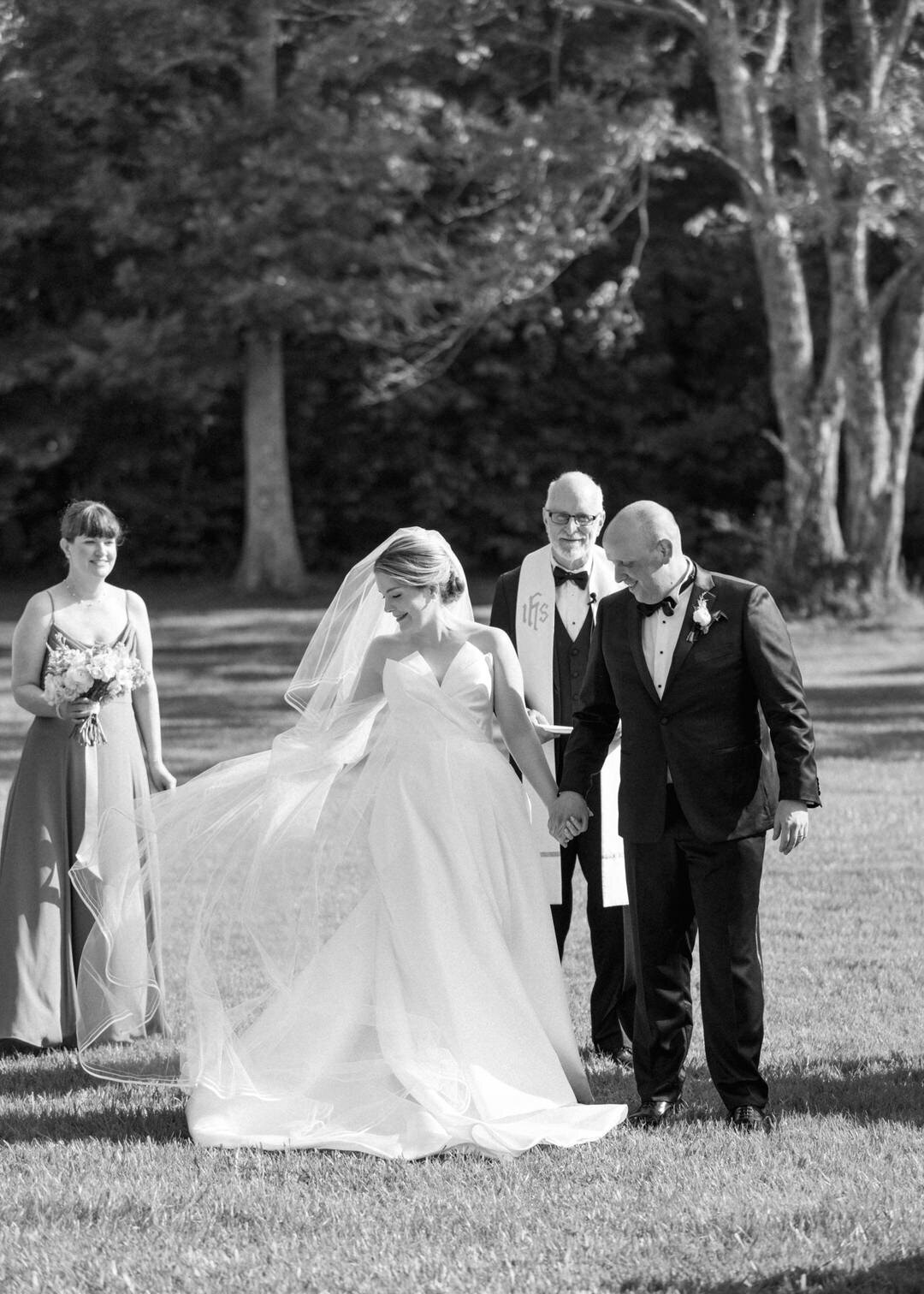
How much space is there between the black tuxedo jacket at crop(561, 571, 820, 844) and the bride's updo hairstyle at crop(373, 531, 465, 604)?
0.66 metres

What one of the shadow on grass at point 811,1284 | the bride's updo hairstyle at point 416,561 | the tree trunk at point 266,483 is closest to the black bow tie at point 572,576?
the bride's updo hairstyle at point 416,561

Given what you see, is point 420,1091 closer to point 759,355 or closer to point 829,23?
point 829,23

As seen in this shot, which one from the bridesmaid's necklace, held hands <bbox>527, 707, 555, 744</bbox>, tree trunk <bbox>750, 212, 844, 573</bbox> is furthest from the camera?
tree trunk <bbox>750, 212, 844, 573</bbox>

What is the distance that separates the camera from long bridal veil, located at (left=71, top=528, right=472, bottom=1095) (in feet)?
19.7

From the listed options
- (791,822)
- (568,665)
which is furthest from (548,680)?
(791,822)

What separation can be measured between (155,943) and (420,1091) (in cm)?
159

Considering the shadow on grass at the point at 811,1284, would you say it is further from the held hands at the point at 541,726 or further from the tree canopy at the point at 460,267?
the tree canopy at the point at 460,267

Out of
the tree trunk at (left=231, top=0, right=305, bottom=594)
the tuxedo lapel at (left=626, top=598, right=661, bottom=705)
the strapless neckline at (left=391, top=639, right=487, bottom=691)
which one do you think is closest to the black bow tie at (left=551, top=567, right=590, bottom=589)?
the strapless neckline at (left=391, top=639, right=487, bottom=691)

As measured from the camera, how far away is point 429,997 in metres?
5.69

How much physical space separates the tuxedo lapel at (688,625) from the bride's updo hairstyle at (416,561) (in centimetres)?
89

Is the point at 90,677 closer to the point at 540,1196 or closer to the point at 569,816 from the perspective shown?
the point at 569,816

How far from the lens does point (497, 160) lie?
22.7 meters

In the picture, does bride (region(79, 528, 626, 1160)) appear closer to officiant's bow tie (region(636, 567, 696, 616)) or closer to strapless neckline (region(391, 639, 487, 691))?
strapless neckline (region(391, 639, 487, 691))

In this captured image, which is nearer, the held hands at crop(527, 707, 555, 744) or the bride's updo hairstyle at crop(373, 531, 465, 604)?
the bride's updo hairstyle at crop(373, 531, 465, 604)
